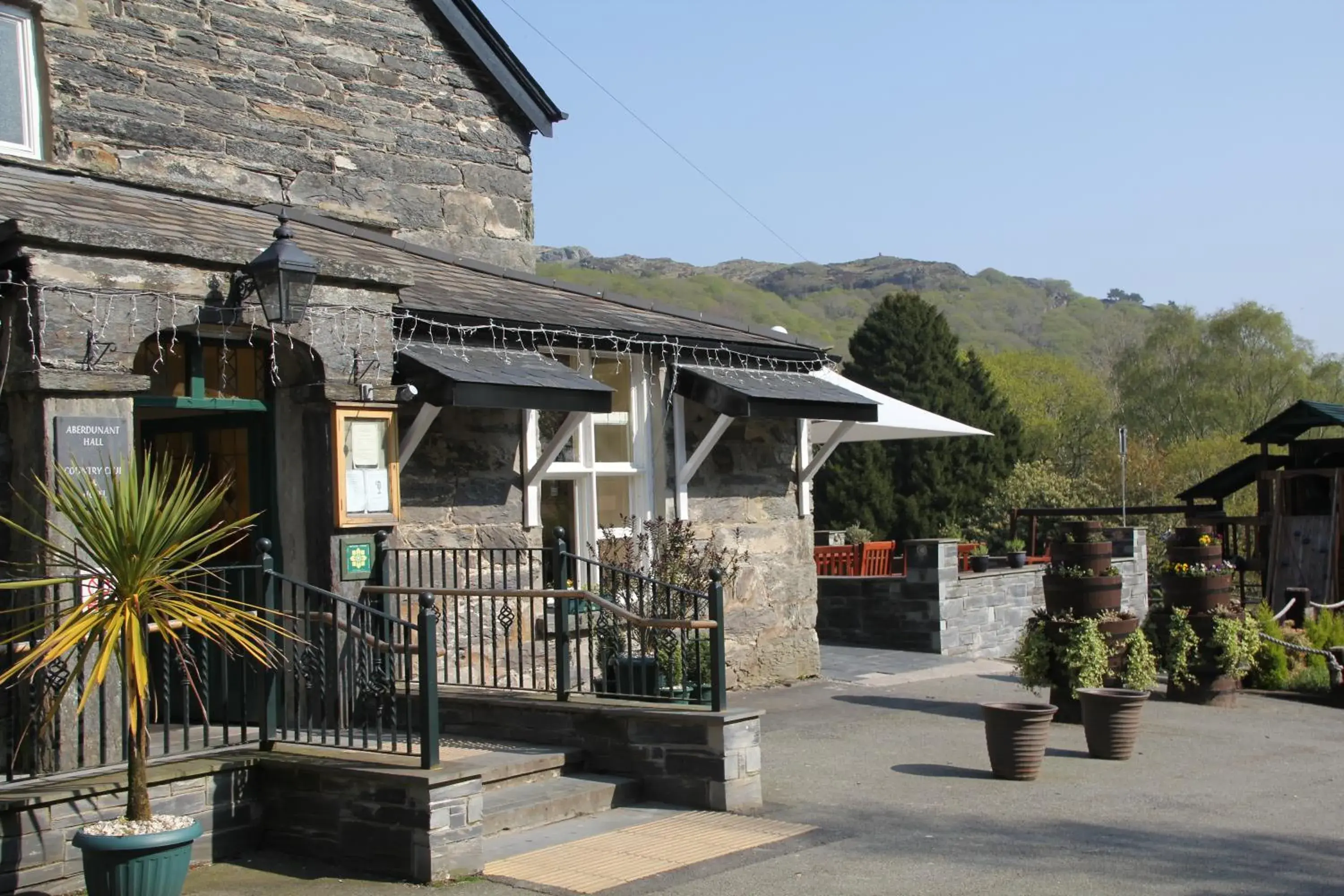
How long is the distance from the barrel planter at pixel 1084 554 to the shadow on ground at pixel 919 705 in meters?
1.54

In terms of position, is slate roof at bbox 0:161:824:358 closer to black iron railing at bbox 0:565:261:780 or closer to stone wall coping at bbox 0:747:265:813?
black iron railing at bbox 0:565:261:780

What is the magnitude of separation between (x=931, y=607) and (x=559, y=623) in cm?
798

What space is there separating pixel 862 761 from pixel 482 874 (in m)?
3.80

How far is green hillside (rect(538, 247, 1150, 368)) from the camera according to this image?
129375 millimetres

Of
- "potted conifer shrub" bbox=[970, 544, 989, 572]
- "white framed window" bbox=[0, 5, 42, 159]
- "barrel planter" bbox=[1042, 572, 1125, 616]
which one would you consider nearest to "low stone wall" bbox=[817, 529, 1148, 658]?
"potted conifer shrub" bbox=[970, 544, 989, 572]

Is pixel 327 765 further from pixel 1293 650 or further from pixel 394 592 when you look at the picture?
pixel 1293 650

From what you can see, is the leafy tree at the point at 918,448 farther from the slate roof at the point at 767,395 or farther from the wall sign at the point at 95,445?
the wall sign at the point at 95,445

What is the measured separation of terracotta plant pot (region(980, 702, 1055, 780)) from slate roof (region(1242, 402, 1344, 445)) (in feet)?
35.9

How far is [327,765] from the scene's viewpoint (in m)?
7.13

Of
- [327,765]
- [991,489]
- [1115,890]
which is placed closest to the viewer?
[1115,890]

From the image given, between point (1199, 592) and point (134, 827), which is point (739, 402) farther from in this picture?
point (134, 827)

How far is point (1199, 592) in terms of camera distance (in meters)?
13.3

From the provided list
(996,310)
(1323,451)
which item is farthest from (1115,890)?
(996,310)

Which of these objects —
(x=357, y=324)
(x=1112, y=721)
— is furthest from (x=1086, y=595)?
(x=357, y=324)
